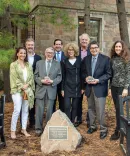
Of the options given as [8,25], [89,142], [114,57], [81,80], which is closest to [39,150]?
[89,142]

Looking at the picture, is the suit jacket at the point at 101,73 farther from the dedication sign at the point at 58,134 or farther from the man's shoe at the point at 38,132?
the man's shoe at the point at 38,132

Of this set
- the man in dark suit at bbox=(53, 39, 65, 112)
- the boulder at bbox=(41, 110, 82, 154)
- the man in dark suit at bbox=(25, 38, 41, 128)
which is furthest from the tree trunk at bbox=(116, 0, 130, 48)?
the boulder at bbox=(41, 110, 82, 154)

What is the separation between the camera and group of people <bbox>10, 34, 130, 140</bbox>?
5043 mm

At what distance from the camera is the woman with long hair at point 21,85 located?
5105 mm

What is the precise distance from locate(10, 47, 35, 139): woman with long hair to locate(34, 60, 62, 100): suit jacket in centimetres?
13

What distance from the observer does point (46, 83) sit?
5246 millimetres

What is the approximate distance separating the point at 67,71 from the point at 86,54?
25.0 inches

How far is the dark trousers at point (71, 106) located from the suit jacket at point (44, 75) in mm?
332

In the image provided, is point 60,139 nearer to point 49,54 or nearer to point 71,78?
point 71,78

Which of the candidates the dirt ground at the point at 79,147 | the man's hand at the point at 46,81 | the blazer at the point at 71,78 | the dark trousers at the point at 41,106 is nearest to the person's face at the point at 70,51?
the blazer at the point at 71,78

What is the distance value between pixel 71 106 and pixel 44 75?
893mm

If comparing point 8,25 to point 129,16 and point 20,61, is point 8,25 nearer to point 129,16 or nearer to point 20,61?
point 20,61

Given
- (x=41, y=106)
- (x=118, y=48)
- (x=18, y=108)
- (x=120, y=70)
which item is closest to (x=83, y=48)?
(x=118, y=48)

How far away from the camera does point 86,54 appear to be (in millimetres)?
5832
